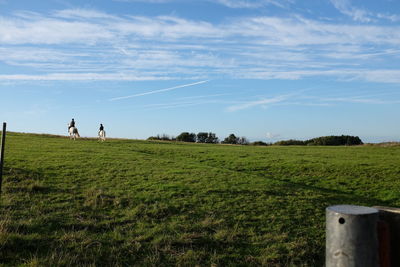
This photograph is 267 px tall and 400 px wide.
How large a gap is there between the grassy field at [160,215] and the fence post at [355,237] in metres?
5.35

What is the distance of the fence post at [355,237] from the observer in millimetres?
3170

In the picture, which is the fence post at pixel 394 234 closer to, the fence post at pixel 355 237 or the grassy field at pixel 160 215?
the fence post at pixel 355 237

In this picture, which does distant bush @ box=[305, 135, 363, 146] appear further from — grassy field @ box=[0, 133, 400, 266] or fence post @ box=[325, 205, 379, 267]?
fence post @ box=[325, 205, 379, 267]

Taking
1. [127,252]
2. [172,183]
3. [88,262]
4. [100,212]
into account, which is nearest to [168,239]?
[127,252]

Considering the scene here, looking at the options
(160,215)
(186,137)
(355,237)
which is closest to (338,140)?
(186,137)

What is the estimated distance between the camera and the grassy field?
846cm

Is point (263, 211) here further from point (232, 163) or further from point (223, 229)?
point (232, 163)

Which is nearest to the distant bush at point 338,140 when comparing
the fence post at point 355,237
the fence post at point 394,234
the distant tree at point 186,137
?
the distant tree at point 186,137

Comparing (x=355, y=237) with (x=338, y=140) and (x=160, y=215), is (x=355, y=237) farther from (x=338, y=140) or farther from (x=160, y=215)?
(x=338, y=140)

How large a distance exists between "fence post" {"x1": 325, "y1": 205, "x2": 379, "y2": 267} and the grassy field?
211 inches

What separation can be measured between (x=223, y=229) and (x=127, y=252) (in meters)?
2.94

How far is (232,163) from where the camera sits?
25.3 meters

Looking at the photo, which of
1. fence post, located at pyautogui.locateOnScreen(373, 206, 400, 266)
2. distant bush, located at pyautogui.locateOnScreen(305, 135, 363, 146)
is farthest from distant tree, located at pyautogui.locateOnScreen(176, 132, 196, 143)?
fence post, located at pyautogui.locateOnScreen(373, 206, 400, 266)

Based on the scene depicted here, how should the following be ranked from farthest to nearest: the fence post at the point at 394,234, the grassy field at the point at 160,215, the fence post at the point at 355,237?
the grassy field at the point at 160,215 < the fence post at the point at 394,234 < the fence post at the point at 355,237
